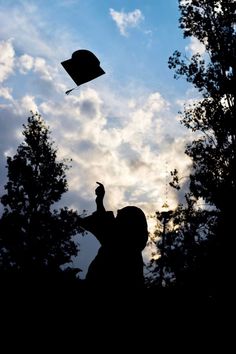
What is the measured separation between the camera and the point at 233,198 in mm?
12781

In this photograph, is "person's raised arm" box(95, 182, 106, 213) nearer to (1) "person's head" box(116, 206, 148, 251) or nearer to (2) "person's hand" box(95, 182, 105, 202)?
(2) "person's hand" box(95, 182, 105, 202)

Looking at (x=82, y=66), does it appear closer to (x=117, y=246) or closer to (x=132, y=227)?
(x=132, y=227)

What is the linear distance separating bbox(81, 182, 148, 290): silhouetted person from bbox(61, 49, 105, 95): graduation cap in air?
2383 millimetres

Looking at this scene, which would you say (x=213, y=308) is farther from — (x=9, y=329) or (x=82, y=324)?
(x=9, y=329)

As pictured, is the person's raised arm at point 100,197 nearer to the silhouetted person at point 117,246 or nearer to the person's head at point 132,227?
the silhouetted person at point 117,246

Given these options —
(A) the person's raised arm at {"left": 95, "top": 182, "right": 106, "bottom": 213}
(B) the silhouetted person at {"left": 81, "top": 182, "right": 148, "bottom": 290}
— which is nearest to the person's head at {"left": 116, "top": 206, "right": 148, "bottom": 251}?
(B) the silhouetted person at {"left": 81, "top": 182, "right": 148, "bottom": 290}

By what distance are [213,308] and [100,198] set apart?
2575 millimetres

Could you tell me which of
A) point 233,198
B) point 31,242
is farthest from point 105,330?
point 31,242

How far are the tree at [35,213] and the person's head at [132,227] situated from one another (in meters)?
14.5

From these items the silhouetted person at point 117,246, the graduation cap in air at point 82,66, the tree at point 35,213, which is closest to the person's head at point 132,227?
the silhouetted person at point 117,246

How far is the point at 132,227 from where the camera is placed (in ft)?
11.0

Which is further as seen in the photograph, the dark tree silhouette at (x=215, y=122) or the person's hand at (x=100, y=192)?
the dark tree silhouette at (x=215, y=122)

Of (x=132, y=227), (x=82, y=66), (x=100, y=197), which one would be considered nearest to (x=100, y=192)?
(x=100, y=197)

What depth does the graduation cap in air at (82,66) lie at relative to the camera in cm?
510
